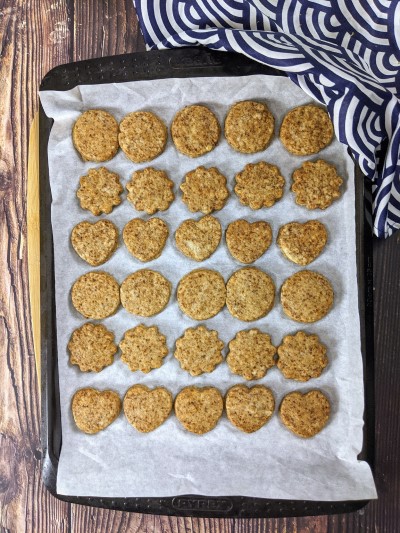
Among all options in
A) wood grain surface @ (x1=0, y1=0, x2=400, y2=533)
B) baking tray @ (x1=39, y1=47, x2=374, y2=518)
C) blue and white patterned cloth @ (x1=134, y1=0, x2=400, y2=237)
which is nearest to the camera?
blue and white patterned cloth @ (x1=134, y1=0, x2=400, y2=237)

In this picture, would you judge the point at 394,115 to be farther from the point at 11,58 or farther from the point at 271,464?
the point at 11,58

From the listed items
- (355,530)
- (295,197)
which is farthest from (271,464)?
(295,197)

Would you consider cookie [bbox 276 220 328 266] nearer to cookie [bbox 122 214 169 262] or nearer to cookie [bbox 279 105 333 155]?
cookie [bbox 279 105 333 155]

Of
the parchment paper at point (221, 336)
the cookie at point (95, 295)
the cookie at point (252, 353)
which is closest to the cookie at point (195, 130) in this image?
the parchment paper at point (221, 336)

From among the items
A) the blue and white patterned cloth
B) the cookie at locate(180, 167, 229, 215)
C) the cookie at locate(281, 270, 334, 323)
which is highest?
the blue and white patterned cloth

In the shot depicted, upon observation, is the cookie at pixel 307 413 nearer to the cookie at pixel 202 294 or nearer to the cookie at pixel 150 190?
the cookie at pixel 202 294

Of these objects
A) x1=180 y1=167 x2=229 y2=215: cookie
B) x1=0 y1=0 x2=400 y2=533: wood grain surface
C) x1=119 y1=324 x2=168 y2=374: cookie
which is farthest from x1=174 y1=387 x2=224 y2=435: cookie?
x1=180 y1=167 x2=229 y2=215: cookie
